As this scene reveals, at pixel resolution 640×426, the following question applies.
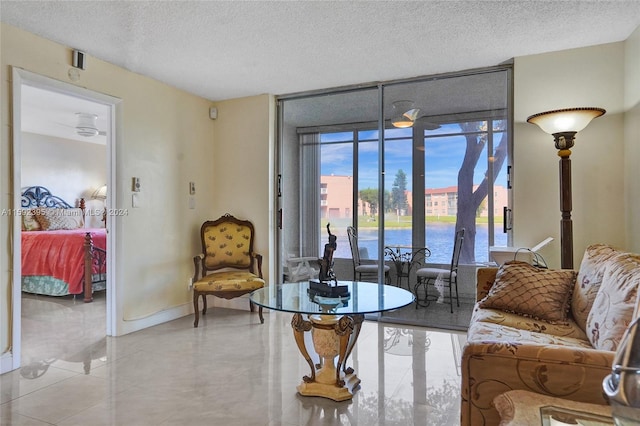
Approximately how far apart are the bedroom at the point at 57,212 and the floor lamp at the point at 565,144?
3.84 metres

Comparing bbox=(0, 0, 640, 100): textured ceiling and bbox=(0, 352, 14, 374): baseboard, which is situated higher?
bbox=(0, 0, 640, 100): textured ceiling

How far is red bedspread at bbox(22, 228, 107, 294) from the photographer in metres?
4.86

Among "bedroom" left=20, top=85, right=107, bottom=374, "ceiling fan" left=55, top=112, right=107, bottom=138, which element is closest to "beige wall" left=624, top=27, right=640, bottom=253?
"bedroom" left=20, top=85, right=107, bottom=374

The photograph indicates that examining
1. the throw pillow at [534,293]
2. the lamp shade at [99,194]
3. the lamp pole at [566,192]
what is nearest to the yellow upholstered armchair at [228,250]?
the throw pillow at [534,293]

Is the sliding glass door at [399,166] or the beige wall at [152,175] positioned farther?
the sliding glass door at [399,166]

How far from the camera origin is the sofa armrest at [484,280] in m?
2.66

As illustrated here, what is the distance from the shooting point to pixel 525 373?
131 centimetres

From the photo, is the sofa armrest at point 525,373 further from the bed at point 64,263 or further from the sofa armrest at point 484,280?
the bed at point 64,263

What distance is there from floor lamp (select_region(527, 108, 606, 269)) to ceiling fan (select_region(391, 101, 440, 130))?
42.8 inches

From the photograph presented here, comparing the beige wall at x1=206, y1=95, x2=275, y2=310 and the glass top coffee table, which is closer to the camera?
the glass top coffee table

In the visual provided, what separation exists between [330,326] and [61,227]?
18.4 ft

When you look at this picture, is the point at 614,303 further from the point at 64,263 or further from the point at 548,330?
the point at 64,263

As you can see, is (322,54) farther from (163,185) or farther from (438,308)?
(438,308)

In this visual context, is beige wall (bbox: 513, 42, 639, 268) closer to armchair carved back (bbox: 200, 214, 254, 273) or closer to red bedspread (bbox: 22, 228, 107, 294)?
armchair carved back (bbox: 200, 214, 254, 273)
